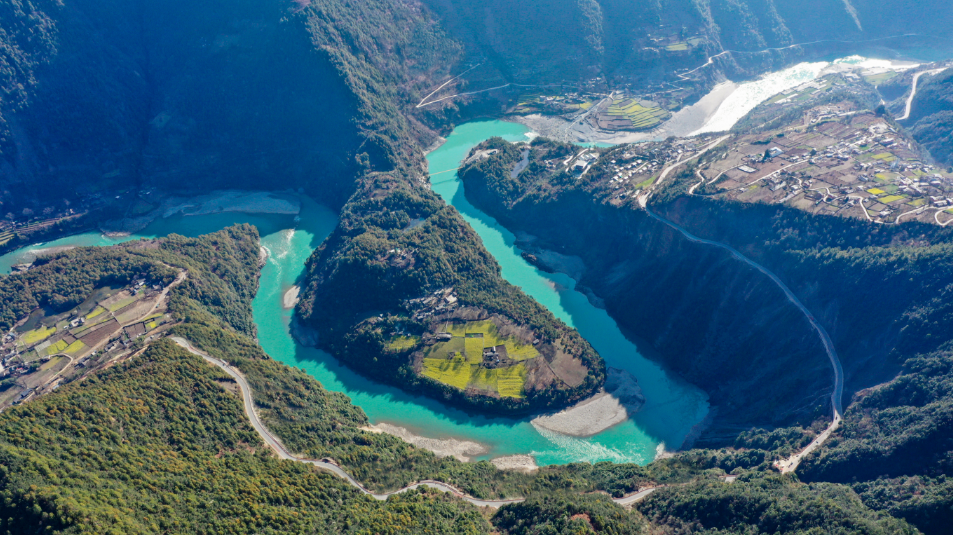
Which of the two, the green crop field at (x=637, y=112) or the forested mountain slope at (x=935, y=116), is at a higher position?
the forested mountain slope at (x=935, y=116)

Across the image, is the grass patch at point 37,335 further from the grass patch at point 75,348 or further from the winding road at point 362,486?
the winding road at point 362,486

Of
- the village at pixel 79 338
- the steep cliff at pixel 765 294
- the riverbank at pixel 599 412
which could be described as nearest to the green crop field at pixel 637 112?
the steep cliff at pixel 765 294

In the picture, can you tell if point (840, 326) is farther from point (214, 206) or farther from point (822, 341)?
point (214, 206)

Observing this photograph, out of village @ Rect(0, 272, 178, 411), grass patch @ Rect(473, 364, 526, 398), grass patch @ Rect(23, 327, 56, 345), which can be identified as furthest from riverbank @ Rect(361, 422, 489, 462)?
grass patch @ Rect(23, 327, 56, 345)

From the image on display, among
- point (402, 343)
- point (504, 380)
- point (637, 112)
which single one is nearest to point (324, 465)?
point (402, 343)

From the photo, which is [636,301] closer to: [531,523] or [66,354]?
[531,523]

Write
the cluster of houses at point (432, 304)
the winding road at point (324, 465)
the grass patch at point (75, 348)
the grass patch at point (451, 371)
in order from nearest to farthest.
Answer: the winding road at point (324, 465) → the grass patch at point (75, 348) → the grass patch at point (451, 371) → the cluster of houses at point (432, 304)

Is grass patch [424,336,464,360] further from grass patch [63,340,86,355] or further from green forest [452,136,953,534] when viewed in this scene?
grass patch [63,340,86,355]

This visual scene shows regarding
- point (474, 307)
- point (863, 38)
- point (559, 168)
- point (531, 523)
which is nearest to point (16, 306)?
point (474, 307)
